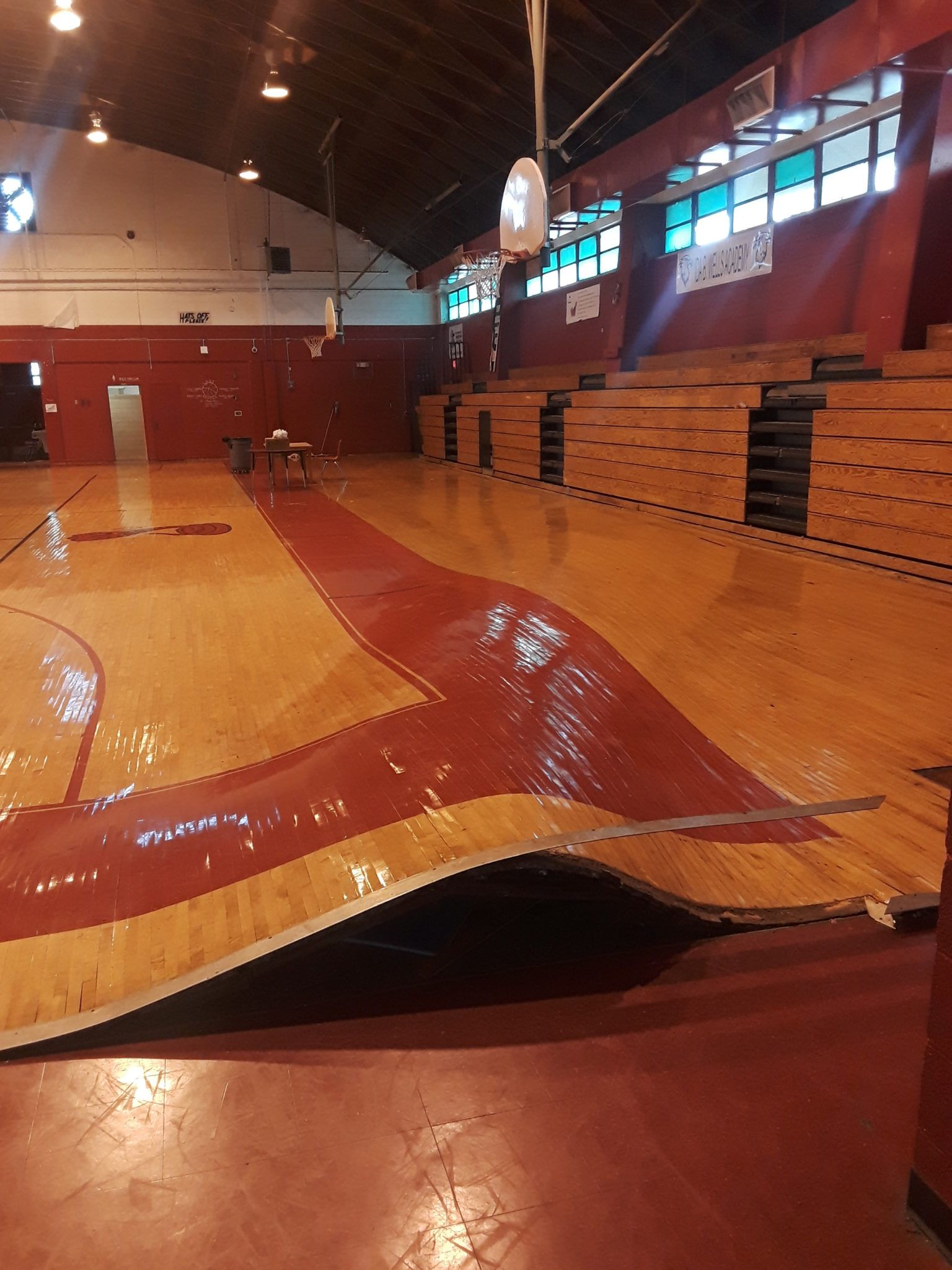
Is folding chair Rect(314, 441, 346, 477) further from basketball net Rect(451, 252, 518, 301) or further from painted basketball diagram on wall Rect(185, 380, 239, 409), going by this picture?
basketball net Rect(451, 252, 518, 301)

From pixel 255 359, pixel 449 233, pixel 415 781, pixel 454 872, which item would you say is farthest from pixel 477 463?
pixel 454 872

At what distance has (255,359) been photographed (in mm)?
18547

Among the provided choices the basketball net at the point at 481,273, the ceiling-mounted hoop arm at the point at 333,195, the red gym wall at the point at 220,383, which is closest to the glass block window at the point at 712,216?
the basketball net at the point at 481,273

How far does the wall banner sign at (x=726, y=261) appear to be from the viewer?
9156 millimetres

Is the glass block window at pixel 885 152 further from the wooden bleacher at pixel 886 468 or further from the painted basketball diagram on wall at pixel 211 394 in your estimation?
the painted basketball diagram on wall at pixel 211 394

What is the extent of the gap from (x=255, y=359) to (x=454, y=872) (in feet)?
59.8

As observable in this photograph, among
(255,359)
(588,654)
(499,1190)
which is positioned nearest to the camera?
(499,1190)

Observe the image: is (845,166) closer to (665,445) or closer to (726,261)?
(726,261)

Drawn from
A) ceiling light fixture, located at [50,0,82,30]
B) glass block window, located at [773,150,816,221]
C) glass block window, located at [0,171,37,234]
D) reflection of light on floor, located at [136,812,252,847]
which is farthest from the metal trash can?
reflection of light on floor, located at [136,812,252,847]

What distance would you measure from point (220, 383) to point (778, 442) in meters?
14.2

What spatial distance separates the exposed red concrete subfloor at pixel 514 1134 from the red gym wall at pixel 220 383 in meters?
18.2

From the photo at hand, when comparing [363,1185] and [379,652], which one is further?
[379,652]

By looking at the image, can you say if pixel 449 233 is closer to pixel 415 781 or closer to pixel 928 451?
pixel 928 451

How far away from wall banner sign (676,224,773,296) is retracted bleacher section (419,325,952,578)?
2.76 ft
